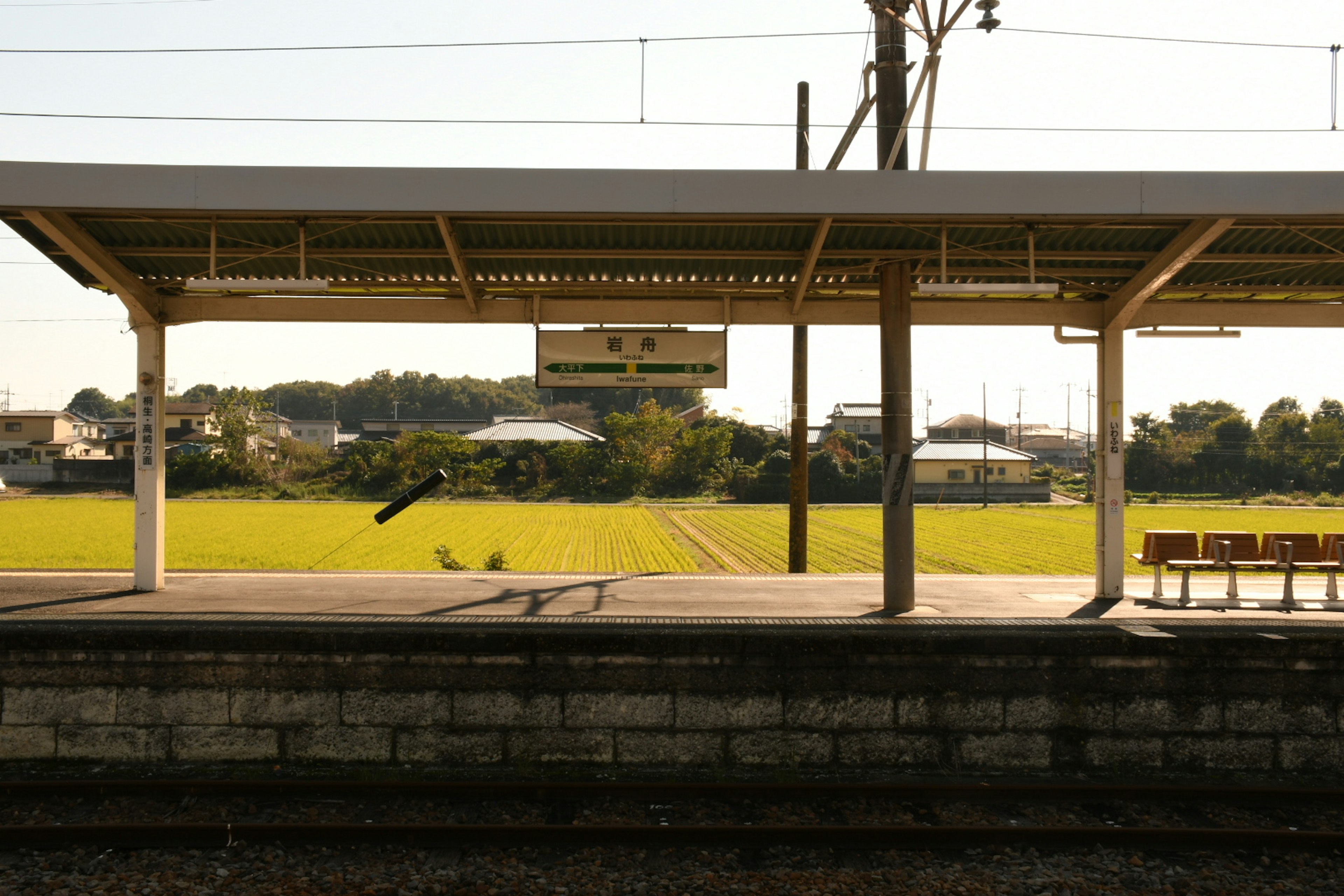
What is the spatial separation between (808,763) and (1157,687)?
2.47 meters

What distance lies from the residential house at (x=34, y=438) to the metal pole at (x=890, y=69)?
77.3 metres

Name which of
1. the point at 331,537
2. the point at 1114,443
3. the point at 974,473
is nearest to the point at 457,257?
the point at 1114,443

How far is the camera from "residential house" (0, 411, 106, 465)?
229 feet

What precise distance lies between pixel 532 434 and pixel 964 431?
5482 centimetres

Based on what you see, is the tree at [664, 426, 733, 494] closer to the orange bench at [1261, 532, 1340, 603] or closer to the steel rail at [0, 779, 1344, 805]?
the orange bench at [1261, 532, 1340, 603]

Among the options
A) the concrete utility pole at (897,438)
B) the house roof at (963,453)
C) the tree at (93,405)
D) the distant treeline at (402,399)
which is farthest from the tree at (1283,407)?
the tree at (93,405)

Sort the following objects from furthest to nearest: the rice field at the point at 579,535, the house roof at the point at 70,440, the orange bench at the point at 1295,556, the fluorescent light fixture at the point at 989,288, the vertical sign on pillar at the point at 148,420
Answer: the house roof at the point at 70,440, the rice field at the point at 579,535, the vertical sign on pillar at the point at 148,420, the orange bench at the point at 1295,556, the fluorescent light fixture at the point at 989,288

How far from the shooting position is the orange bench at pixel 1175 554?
9.19 metres

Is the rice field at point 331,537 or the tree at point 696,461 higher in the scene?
the tree at point 696,461

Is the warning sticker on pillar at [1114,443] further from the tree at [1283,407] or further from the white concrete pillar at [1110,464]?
the tree at [1283,407]

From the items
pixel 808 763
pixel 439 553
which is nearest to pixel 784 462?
pixel 439 553

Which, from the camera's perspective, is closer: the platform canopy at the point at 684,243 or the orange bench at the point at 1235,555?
the platform canopy at the point at 684,243

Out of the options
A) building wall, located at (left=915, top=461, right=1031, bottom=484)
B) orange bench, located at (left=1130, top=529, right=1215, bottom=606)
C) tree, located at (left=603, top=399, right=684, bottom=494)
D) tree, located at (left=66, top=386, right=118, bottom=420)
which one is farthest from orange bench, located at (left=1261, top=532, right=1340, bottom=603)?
tree, located at (left=66, top=386, right=118, bottom=420)

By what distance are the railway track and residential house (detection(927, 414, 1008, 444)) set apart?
9059 cm
